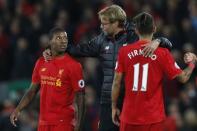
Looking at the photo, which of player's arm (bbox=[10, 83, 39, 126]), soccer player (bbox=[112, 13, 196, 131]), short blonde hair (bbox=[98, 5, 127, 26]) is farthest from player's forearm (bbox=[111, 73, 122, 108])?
player's arm (bbox=[10, 83, 39, 126])

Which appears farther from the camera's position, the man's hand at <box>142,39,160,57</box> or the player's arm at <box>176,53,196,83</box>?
the player's arm at <box>176,53,196,83</box>

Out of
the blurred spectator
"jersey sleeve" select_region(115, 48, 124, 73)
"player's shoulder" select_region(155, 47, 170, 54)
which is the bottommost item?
"jersey sleeve" select_region(115, 48, 124, 73)

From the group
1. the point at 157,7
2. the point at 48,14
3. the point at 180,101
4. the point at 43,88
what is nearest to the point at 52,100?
the point at 43,88

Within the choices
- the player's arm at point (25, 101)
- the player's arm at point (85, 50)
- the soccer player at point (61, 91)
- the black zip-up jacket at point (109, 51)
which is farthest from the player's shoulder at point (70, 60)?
the player's arm at point (25, 101)

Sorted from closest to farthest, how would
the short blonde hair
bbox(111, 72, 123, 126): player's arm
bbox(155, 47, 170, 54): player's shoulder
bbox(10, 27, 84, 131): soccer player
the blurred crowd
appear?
1. bbox(155, 47, 170, 54): player's shoulder
2. bbox(111, 72, 123, 126): player's arm
3. the short blonde hair
4. bbox(10, 27, 84, 131): soccer player
5. the blurred crowd

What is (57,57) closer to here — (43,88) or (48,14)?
(43,88)

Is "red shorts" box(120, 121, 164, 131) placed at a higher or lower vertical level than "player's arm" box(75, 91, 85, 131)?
lower

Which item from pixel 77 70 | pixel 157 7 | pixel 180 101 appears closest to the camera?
pixel 77 70

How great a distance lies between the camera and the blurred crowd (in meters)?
15.1

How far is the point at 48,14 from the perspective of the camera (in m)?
18.9

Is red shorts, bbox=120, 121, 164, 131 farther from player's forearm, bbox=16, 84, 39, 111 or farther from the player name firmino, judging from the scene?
player's forearm, bbox=16, 84, 39, 111

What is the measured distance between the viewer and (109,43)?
33.5 ft

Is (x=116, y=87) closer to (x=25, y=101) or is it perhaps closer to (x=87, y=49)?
(x=87, y=49)

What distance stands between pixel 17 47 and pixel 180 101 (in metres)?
4.84
